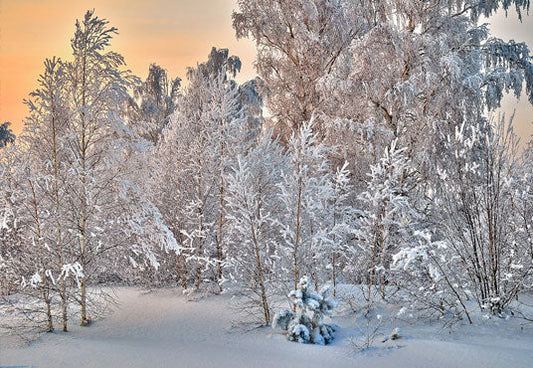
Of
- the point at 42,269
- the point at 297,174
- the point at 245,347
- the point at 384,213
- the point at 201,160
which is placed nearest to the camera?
the point at 245,347

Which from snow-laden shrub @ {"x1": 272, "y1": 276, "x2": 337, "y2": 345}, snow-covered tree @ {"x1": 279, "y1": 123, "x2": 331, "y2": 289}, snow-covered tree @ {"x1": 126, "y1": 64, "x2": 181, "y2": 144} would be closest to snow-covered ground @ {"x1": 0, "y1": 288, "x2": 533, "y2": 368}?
snow-laden shrub @ {"x1": 272, "y1": 276, "x2": 337, "y2": 345}

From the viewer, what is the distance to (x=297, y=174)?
275 inches

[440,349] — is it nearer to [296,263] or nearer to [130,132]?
[296,263]

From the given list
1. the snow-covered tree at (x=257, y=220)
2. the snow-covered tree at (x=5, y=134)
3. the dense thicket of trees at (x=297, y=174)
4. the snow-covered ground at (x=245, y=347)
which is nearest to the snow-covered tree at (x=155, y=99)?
the snow-covered tree at (x=5, y=134)

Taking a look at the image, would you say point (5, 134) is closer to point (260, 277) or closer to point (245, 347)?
point (260, 277)

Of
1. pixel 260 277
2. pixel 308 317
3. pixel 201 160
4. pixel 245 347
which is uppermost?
pixel 201 160

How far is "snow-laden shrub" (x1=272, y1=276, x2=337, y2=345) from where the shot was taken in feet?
20.6

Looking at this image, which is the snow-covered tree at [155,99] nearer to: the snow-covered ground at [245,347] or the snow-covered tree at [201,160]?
the snow-covered tree at [201,160]

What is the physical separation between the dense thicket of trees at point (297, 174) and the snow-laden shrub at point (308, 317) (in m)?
0.86

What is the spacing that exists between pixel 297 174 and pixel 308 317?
232 cm

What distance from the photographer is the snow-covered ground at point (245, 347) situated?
5.38 meters

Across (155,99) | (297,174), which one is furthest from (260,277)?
(155,99)

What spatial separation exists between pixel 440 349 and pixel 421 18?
793cm

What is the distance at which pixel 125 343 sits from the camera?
21.5 feet
